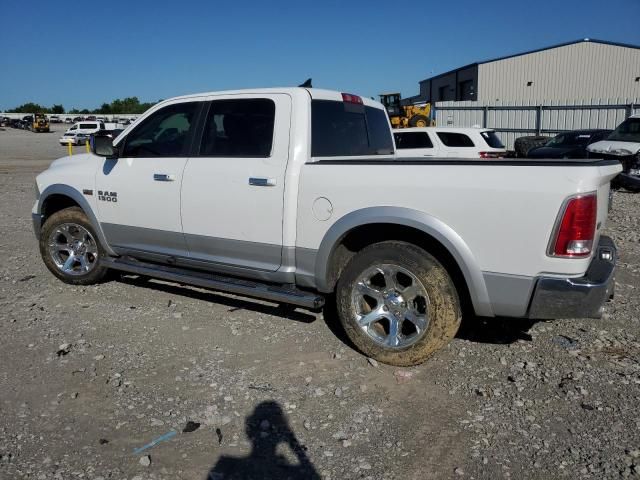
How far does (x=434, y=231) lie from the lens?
11.5 ft

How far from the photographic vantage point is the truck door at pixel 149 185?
15.6ft

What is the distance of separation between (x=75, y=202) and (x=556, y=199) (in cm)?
470

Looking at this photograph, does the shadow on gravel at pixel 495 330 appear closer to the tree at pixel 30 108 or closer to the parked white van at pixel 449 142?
the parked white van at pixel 449 142

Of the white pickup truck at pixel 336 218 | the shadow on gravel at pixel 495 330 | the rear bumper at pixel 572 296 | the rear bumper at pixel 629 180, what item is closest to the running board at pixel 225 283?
the white pickup truck at pixel 336 218

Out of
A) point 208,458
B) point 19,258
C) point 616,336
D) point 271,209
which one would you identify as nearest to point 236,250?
point 271,209

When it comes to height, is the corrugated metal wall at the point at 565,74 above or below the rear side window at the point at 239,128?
above

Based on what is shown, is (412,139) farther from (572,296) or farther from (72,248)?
(572,296)

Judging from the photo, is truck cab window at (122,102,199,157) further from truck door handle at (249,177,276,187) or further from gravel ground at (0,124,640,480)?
gravel ground at (0,124,640,480)

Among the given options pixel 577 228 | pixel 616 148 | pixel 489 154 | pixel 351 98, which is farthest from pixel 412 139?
pixel 577 228

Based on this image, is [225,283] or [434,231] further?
[225,283]

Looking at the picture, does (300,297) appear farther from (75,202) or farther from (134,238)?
(75,202)

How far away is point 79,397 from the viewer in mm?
3516

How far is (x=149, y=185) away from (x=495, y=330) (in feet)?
10.7

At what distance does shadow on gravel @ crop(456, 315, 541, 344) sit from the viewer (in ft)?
14.4
